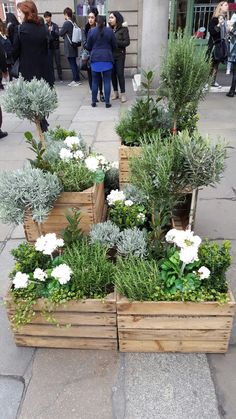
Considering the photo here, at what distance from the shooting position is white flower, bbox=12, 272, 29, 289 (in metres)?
2.30

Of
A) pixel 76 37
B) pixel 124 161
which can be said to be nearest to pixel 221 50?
pixel 76 37

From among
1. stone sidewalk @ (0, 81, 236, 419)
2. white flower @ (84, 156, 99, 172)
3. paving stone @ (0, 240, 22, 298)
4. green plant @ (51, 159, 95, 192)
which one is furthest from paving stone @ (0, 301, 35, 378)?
white flower @ (84, 156, 99, 172)

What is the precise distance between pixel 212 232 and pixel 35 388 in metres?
2.33

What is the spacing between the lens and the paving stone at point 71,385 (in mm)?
2193

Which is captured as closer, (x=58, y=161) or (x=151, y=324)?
(x=151, y=324)

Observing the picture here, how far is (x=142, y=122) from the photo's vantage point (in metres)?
3.72

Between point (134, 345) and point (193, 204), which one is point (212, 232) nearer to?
point (193, 204)

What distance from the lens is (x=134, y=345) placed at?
249 cm

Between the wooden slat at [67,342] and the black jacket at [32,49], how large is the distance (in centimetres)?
455

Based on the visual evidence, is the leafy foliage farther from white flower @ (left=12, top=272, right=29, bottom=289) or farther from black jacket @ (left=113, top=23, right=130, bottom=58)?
black jacket @ (left=113, top=23, right=130, bottom=58)

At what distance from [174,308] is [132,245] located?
21.3 inches

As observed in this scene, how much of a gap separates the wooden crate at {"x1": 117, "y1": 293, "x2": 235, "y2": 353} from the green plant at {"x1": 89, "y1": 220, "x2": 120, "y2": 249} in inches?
20.7

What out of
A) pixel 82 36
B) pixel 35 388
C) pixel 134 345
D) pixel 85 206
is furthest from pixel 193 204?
pixel 82 36

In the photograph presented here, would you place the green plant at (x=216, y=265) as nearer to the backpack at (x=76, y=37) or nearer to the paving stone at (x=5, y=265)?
the paving stone at (x=5, y=265)
